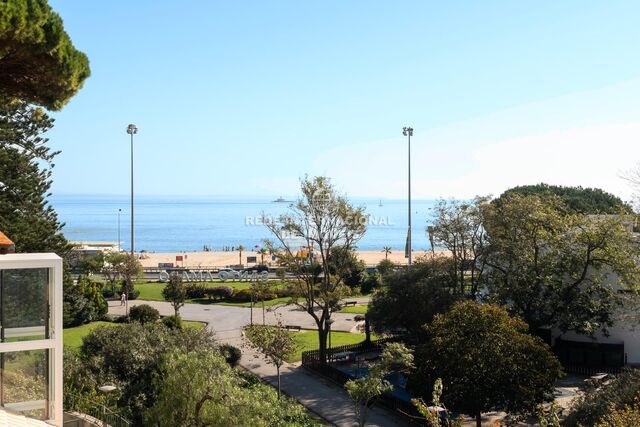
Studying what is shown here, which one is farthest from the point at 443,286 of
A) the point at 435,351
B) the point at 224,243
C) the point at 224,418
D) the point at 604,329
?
the point at 224,243

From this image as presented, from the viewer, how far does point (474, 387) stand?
1477cm

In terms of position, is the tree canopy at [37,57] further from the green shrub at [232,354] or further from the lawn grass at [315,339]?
the lawn grass at [315,339]

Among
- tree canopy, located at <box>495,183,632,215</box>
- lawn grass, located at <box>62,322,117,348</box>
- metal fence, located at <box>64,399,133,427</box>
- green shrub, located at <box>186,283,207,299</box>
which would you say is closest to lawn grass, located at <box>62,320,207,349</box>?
lawn grass, located at <box>62,322,117,348</box>

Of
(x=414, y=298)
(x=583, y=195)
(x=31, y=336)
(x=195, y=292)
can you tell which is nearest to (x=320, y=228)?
(x=414, y=298)

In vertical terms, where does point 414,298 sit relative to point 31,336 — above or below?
below

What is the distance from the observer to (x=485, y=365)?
15000mm

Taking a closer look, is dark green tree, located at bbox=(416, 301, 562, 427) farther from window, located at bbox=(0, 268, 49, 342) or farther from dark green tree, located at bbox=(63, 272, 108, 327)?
dark green tree, located at bbox=(63, 272, 108, 327)

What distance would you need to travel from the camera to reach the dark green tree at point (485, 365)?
1479 cm

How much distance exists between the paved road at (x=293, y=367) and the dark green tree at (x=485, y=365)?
3070 millimetres

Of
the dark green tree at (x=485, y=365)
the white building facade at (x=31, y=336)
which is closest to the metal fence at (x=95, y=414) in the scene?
the white building facade at (x=31, y=336)

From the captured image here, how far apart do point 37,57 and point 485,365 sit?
40.8 feet

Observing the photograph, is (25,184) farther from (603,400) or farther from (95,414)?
(603,400)

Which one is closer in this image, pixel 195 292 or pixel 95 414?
pixel 95 414

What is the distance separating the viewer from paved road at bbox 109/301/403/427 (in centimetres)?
1830
